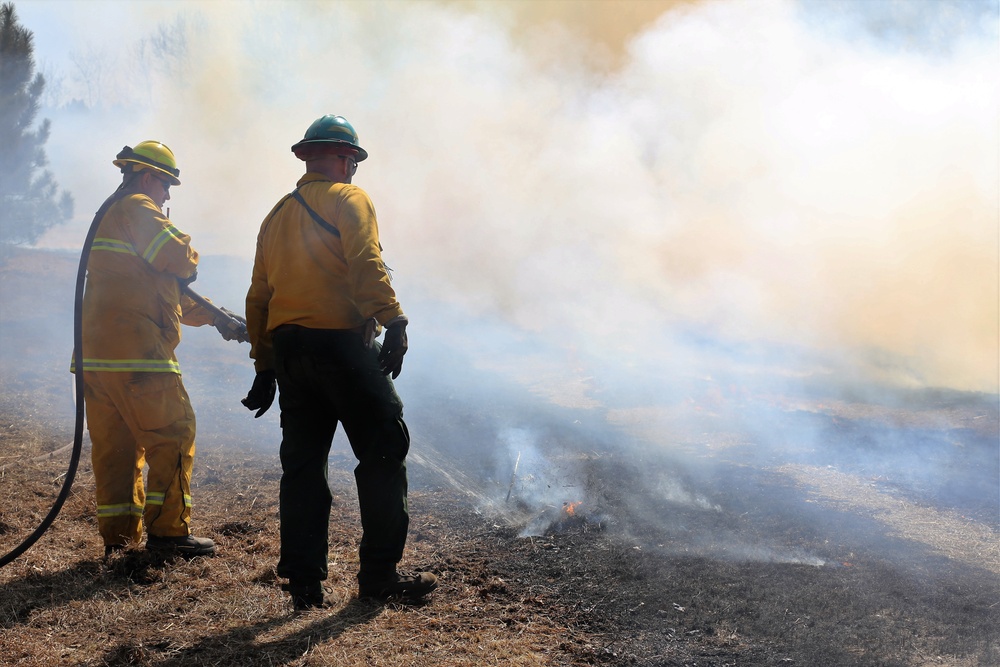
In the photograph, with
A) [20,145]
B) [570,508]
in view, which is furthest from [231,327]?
[20,145]

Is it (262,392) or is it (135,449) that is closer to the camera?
(262,392)

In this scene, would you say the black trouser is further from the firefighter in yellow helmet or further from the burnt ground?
the firefighter in yellow helmet

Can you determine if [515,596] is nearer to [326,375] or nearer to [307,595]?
[307,595]

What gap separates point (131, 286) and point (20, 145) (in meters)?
13.4

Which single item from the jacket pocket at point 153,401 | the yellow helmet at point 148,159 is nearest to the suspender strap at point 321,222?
the yellow helmet at point 148,159

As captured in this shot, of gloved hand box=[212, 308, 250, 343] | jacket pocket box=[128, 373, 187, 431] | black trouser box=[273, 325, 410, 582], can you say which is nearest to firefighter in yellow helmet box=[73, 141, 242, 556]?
jacket pocket box=[128, 373, 187, 431]

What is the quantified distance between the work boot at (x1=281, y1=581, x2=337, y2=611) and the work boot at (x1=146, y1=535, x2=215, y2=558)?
0.82 metres

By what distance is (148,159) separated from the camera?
3826 mm

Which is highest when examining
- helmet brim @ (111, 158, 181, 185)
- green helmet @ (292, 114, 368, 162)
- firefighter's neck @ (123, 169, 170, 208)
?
green helmet @ (292, 114, 368, 162)

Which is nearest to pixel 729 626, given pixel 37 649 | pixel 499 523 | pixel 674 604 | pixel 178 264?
pixel 674 604

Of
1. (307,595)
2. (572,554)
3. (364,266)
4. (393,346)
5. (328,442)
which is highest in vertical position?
(364,266)

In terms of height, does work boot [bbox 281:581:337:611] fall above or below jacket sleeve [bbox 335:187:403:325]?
below

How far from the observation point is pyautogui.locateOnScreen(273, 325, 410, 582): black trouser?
3.01m

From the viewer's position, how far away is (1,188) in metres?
14.3
